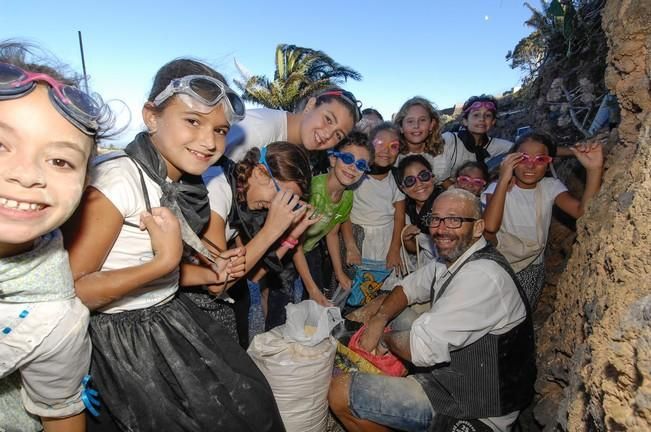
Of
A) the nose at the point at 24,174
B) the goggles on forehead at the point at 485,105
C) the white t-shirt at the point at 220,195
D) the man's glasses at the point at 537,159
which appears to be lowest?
the white t-shirt at the point at 220,195

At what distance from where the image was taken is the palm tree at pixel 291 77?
952 inches

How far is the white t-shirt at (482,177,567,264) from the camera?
372 centimetres

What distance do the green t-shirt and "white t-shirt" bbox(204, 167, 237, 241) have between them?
1.46 meters

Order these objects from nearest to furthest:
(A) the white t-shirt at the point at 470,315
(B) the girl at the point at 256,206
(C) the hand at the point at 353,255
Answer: (B) the girl at the point at 256,206 → (A) the white t-shirt at the point at 470,315 → (C) the hand at the point at 353,255

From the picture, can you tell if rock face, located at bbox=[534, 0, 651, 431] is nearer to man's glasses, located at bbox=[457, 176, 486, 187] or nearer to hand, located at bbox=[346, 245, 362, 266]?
man's glasses, located at bbox=[457, 176, 486, 187]

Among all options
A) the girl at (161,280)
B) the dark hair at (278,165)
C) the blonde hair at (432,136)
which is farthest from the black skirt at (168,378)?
the blonde hair at (432,136)

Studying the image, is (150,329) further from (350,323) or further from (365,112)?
(365,112)

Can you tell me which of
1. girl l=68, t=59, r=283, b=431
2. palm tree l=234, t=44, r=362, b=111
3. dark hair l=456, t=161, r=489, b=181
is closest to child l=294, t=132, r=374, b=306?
dark hair l=456, t=161, r=489, b=181

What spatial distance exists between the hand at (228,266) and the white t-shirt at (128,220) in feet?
1.33

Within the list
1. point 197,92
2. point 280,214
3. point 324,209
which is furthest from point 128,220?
point 324,209

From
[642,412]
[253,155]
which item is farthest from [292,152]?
[642,412]

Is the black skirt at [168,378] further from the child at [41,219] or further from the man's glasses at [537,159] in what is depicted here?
the man's glasses at [537,159]

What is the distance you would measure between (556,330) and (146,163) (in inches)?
130

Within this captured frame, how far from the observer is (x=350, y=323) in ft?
13.0
